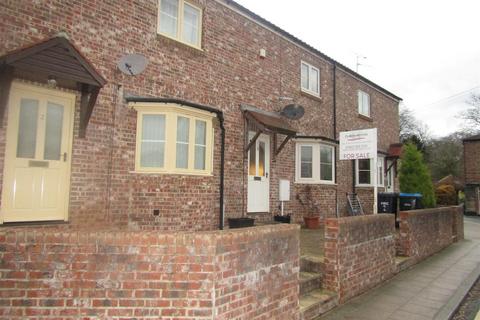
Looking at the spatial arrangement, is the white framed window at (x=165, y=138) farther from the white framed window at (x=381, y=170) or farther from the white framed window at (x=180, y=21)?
the white framed window at (x=381, y=170)

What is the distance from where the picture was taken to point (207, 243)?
11.8 ft

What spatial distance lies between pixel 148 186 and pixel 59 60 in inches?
115

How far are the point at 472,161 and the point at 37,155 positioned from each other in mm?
33887

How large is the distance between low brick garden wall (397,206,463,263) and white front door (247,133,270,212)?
365 centimetres

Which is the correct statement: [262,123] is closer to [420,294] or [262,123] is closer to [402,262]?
[402,262]

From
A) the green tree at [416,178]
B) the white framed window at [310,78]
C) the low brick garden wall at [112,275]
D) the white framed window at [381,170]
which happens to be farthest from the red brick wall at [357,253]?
the white framed window at [381,170]

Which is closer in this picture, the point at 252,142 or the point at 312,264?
the point at 312,264

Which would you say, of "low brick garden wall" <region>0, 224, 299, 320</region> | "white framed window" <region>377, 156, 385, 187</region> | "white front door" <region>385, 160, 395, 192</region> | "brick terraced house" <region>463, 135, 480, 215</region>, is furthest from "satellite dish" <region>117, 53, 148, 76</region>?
"brick terraced house" <region>463, 135, 480, 215</region>

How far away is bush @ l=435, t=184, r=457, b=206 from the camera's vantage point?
98.1 ft

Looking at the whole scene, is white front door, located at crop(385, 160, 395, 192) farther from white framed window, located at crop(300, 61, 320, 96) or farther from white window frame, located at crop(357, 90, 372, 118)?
white framed window, located at crop(300, 61, 320, 96)

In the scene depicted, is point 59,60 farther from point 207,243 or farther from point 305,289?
point 305,289

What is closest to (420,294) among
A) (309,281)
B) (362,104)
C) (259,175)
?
(309,281)

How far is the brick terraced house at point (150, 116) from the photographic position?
619 centimetres

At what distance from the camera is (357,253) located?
6.61m
